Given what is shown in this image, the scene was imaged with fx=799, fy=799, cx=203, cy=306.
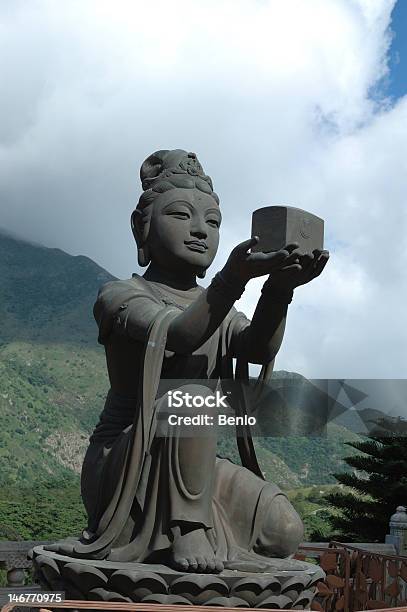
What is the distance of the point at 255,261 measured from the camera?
3469 mm

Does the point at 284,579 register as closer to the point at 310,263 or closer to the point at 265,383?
the point at 265,383

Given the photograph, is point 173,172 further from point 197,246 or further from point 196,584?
point 196,584

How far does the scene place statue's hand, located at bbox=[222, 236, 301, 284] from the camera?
3443 mm

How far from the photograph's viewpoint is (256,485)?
3.92 metres

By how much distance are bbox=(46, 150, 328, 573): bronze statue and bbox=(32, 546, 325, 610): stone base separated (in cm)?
8

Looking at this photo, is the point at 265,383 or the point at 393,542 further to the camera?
the point at 393,542

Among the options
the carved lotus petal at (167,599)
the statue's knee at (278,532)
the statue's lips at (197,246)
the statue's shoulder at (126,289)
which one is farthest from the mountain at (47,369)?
the carved lotus petal at (167,599)

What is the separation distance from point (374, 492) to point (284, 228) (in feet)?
43.6

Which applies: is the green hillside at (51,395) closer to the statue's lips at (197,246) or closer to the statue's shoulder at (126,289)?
the statue's shoulder at (126,289)

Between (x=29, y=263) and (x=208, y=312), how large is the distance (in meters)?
51.0

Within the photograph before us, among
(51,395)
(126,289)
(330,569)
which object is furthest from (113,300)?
(51,395)

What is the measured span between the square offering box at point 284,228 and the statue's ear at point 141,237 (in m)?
0.93

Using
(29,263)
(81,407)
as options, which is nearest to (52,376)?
(81,407)

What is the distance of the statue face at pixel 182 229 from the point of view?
4211mm
